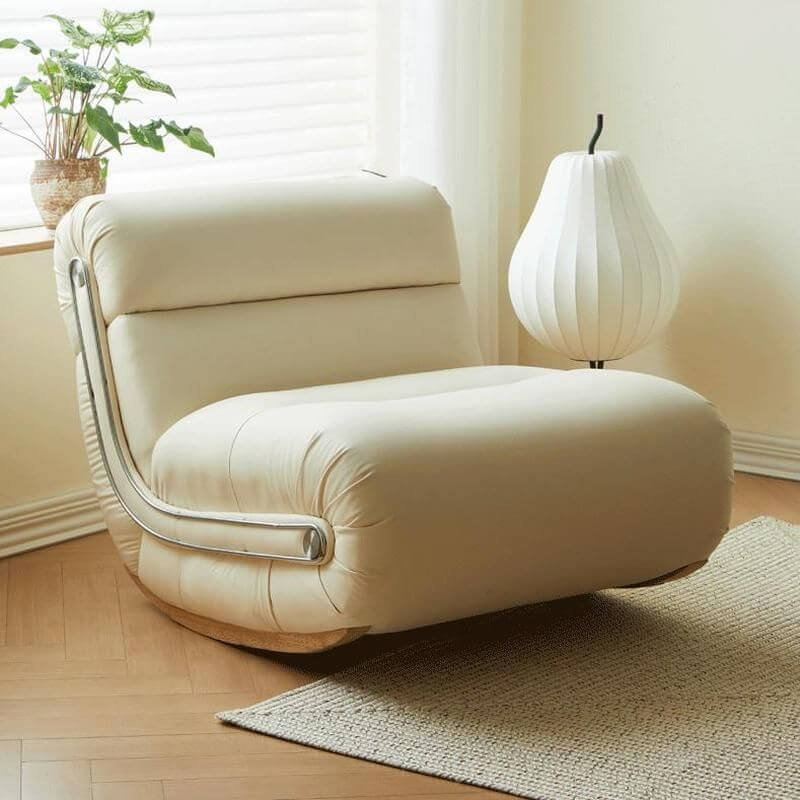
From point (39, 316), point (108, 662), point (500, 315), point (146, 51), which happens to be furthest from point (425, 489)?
point (500, 315)

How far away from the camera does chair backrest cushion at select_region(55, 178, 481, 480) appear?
2320mm

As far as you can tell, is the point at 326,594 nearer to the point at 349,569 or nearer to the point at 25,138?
the point at 349,569

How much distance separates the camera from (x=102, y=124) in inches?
103

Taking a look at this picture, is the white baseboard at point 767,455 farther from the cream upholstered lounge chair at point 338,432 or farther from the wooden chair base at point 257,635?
the wooden chair base at point 257,635

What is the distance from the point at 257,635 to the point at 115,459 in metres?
0.43

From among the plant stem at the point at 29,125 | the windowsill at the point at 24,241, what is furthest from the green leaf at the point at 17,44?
the windowsill at the point at 24,241

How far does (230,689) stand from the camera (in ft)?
6.73

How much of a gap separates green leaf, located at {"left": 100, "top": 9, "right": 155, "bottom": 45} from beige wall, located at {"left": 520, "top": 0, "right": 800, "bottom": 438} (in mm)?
1272

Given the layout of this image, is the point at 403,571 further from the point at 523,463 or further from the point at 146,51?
the point at 146,51

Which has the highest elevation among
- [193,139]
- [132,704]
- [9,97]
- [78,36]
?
[78,36]

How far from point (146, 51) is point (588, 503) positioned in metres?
1.68

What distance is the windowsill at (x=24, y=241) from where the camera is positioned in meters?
2.70

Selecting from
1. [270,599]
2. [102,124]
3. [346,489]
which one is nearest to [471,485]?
[346,489]

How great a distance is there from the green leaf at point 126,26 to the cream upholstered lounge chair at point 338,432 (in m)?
0.45
